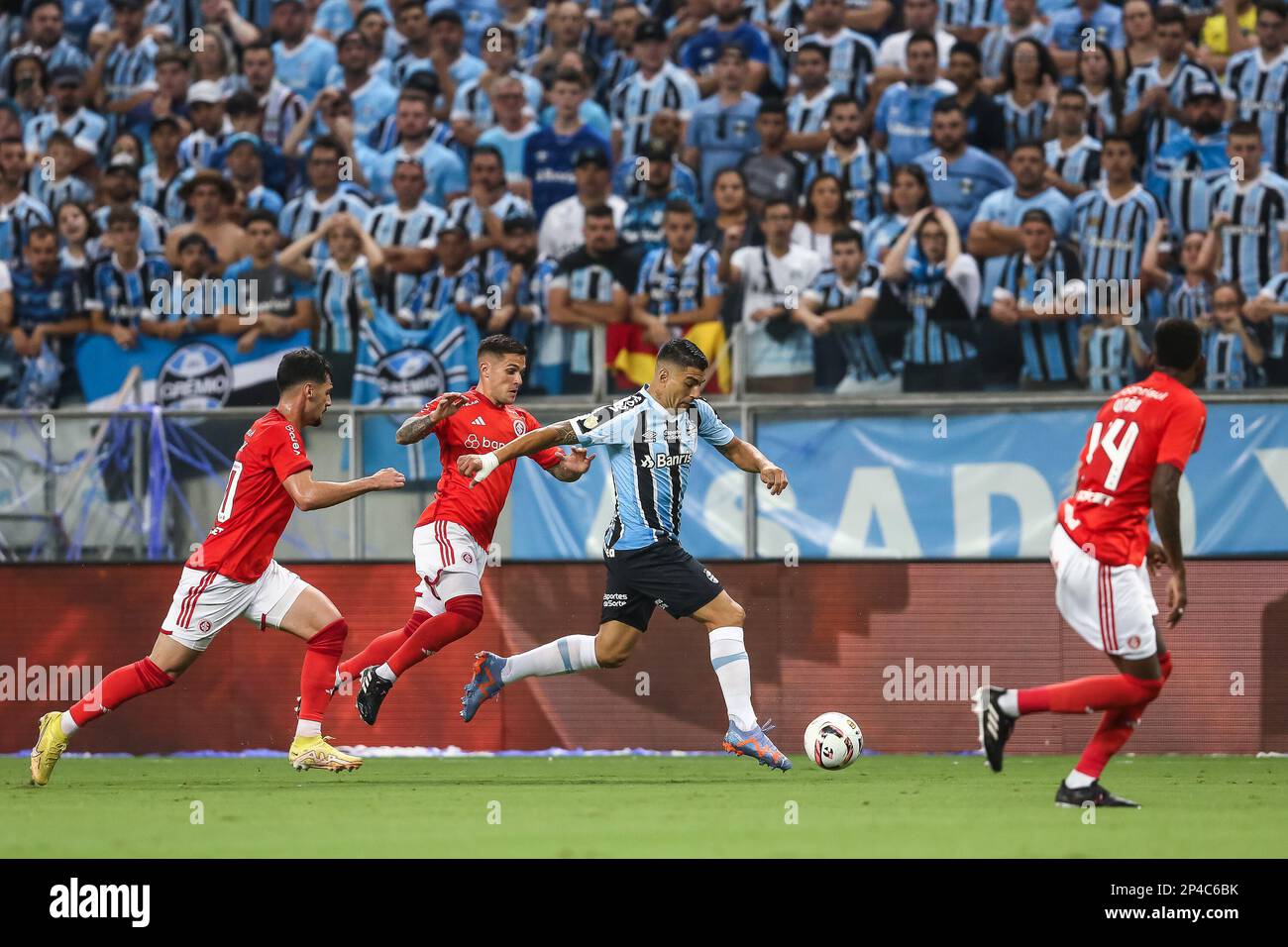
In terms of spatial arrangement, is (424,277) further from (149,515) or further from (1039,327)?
(1039,327)

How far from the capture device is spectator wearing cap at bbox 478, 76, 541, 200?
1606 cm

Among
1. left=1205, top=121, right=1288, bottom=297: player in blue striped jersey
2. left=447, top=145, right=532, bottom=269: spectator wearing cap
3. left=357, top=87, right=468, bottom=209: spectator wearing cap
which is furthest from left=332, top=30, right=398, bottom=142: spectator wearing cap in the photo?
left=1205, top=121, right=1288, bottom=297: player in blue striped jersey

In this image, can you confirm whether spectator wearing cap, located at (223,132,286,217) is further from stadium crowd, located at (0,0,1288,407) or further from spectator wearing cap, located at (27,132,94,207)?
spectator wearing cap, located at (27,132,94,207)

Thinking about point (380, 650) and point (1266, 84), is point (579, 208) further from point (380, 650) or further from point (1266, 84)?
point (380, 650)

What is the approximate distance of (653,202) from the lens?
48.4 ft

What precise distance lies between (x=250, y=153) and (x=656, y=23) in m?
3.95

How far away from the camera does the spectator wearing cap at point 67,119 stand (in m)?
17.8

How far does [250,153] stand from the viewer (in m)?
16.5

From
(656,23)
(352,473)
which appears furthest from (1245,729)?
(656,23)

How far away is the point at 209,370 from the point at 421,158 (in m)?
3.29

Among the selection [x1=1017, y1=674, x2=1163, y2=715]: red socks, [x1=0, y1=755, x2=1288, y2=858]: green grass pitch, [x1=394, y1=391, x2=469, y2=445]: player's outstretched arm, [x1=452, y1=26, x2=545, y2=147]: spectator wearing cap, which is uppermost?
[x1=452, y1=26, x2=545, y2=147]: spectator wearing cap

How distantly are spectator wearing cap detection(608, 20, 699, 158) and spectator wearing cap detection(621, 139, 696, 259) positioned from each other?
1159mm

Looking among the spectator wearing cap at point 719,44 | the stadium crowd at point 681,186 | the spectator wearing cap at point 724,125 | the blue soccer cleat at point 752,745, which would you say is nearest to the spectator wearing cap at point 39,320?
the stadium crowd at point 681,186

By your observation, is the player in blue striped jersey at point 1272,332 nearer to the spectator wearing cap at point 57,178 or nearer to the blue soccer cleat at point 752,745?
the blue soccer cleat at point 752,745
